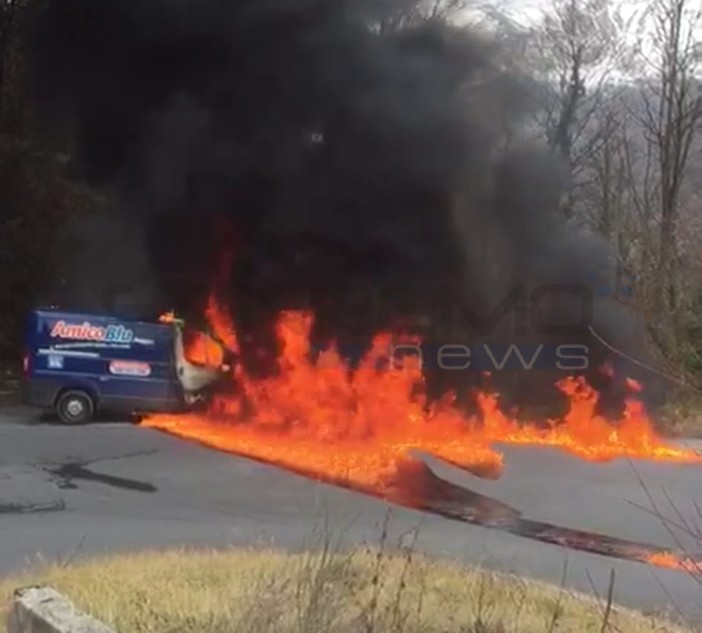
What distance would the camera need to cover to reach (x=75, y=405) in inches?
574

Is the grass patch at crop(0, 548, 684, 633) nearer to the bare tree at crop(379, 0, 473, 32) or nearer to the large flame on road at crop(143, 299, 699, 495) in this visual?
the large flame on road at crop(143, 299, 699, 495)

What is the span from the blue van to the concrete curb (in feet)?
33.1

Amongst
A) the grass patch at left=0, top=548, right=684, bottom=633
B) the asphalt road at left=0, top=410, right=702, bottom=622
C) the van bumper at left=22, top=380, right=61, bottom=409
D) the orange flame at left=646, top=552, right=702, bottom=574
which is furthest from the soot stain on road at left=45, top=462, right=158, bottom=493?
the orange flame at left=646, top=552, right=702, bottom=574

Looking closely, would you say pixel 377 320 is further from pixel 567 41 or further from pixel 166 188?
pixel 567 41

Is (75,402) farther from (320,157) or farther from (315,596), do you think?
(315,596)

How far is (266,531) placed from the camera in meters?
8.91

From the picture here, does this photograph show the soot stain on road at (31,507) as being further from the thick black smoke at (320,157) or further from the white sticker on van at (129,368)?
the thick black smoke at (320,157)

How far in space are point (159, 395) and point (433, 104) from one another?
5264 millimetres

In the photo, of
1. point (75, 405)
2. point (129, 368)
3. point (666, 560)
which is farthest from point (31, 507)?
point (666, 560)

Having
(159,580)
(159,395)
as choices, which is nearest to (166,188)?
(159,395)

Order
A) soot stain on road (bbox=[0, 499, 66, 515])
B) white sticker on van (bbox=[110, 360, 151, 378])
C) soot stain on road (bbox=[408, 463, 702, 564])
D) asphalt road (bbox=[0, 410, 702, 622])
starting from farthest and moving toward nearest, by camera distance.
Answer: white sticker on van (bbox=[110, 360, 151, 378]), soot stain on road (bbox=[0, 499, 66, 515]), soot stain on road (bbox=[408, 463, 702, 564]), asphalt road (bbox=[0, 410, 702, 622])

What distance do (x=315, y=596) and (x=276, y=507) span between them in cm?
544

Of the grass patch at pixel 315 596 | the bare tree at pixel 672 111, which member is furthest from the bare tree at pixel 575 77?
the grass patch at pixel 315 596

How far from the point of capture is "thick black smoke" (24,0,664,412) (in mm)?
13781
